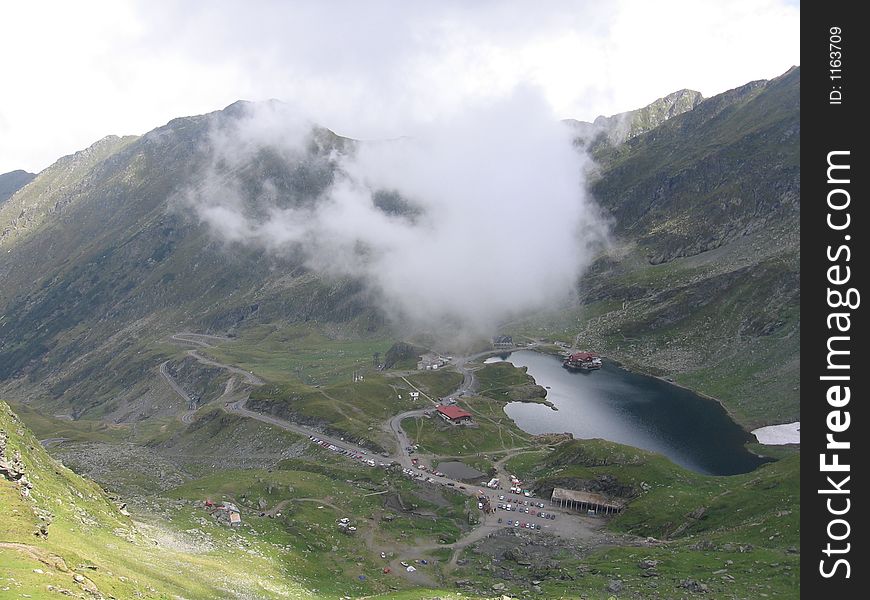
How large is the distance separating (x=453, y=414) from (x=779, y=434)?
91.2 meters

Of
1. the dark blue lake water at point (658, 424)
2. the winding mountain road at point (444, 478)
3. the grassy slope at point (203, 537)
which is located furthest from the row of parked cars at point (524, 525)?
the dark blue lake water at point (658, 424)

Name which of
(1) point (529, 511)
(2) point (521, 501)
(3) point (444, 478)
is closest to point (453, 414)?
(3) point (444, 478)

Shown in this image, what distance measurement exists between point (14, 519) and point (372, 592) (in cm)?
4225

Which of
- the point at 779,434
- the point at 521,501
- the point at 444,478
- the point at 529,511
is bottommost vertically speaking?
the point at 529,511

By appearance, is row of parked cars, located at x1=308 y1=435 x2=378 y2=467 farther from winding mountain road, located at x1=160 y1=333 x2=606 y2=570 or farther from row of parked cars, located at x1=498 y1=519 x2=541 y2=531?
row of parked cars, located at x1=498 y1=519 x2=541 y2=531

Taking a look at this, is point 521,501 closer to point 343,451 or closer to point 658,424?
point 343,451

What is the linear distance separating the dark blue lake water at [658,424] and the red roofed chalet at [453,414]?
1810 cm

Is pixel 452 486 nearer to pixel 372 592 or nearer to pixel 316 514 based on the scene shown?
pixel 316 514

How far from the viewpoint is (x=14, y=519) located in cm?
4266

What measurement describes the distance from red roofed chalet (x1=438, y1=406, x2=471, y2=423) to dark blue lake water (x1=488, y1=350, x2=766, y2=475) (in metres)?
18.1

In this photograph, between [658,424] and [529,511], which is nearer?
[529,511]

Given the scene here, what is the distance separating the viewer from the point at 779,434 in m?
160
